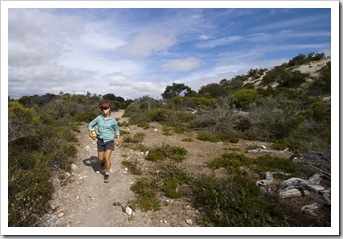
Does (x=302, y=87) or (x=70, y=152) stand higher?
(x=302, y=87)

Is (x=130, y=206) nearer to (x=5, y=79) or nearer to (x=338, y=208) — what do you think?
(x=5, y=79)

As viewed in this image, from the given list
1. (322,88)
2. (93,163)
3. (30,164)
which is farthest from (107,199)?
(322,88)

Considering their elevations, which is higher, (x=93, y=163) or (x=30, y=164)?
(x=30, y=164)

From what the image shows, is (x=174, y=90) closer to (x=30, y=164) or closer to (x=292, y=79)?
(x=292, y=79)

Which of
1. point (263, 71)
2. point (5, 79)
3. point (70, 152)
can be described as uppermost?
point (263, 71)

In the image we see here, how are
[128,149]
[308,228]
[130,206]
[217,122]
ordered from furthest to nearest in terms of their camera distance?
[217,122] → [128,149] → [130,206] → [308,228]

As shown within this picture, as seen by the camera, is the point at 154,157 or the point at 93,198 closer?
the point at 93,198

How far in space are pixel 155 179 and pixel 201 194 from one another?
1.24m

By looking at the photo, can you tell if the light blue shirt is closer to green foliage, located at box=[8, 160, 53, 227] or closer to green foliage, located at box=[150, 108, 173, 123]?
green foliage, located at box=[8, 160, 53, 227]

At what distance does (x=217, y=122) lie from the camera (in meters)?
10.8

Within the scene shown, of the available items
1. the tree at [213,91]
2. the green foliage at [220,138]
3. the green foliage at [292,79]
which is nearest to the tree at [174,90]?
the tree at [213,91]

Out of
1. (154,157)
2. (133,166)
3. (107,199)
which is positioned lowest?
(107,199)

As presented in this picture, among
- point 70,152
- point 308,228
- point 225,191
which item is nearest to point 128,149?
point 70,152

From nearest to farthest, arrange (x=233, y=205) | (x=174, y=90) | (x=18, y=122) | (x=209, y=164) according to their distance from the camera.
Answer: (x=233, y=205) → (x=18, y=122) → (x=209, y=164) → (x=174, y=90)
